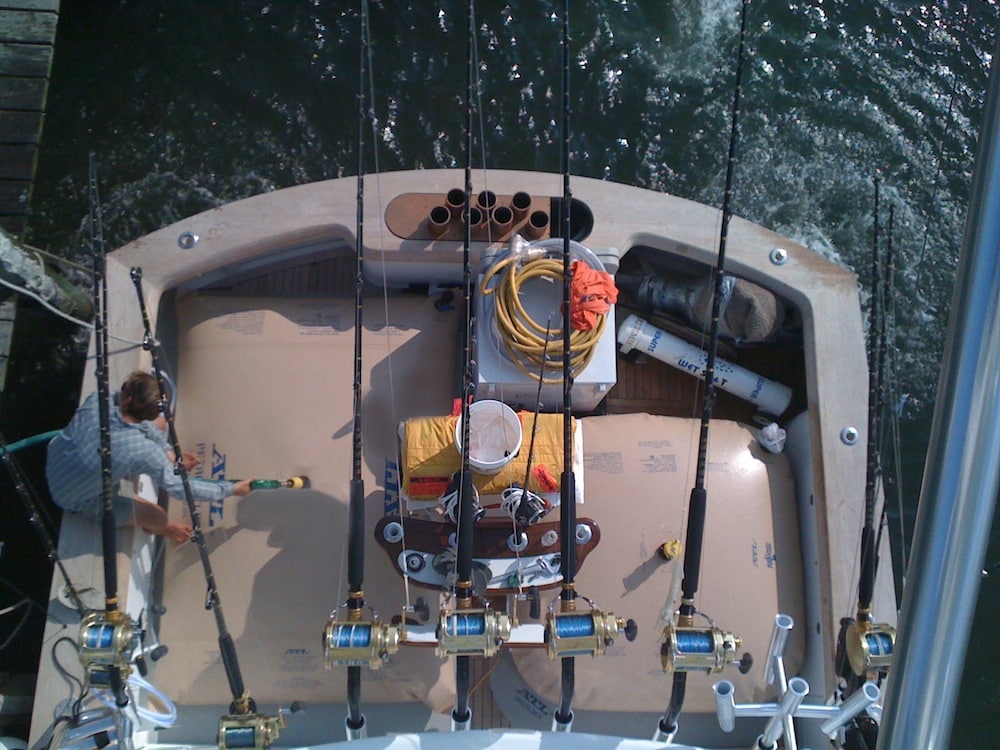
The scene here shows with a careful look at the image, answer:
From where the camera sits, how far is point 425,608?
375 centimetres

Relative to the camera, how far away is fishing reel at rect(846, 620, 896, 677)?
279 cm

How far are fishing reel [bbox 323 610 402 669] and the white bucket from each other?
92 centimetres

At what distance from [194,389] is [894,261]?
512cm

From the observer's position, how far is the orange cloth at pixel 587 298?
3.85 meters

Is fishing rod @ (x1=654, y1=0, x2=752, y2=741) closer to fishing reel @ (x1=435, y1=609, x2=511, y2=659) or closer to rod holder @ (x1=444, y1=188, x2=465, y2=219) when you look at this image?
fishing reel @ (x1=435, y1=609, x2=511, y2=659)

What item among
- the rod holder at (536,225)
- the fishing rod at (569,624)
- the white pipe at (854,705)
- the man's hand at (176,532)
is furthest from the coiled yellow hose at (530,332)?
the white pipe at (854,705)

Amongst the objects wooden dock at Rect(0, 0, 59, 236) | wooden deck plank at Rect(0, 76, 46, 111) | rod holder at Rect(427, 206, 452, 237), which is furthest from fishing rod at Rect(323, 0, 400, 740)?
wooden deck plank at Rect(0, 76, 46, 111)

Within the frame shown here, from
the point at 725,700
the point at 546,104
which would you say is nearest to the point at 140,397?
the point at 725,700

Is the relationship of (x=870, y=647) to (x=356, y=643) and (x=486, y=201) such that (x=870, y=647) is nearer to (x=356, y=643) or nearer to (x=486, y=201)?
(x=356, y=643)

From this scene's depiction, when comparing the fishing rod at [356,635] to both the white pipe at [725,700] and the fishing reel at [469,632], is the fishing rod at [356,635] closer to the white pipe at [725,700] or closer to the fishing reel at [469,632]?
the fishing reel at [469,632]

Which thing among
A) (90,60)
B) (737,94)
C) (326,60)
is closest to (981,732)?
(737,94)

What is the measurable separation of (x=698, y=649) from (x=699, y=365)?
200 cm

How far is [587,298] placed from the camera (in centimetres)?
385

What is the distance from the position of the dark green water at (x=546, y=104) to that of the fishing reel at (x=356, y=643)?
4738 millimetres
